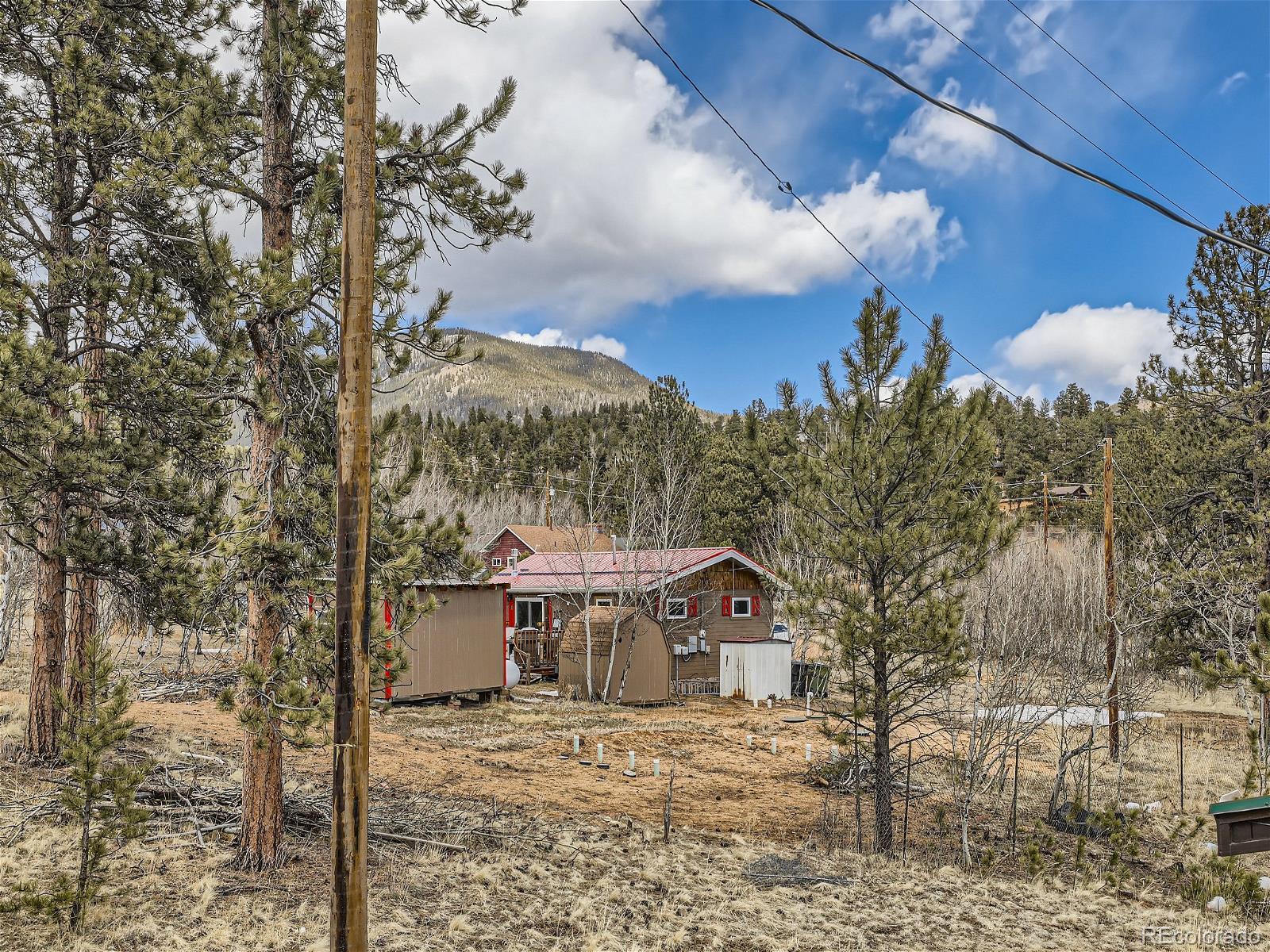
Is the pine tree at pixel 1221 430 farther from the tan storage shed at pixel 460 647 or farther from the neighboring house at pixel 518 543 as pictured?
the neighboring house at pixel 518 543

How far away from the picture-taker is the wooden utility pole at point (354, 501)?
4145 mm

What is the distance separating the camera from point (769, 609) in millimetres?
27578

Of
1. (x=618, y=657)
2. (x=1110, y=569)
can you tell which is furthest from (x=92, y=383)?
(x=1110, y=569)

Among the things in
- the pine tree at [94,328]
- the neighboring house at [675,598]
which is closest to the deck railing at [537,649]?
the neighboring house at [675,598]

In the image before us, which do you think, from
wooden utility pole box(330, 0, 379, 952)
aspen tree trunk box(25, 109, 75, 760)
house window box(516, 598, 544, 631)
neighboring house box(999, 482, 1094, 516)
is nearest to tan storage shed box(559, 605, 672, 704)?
house window box(516, 598, 544, 631)

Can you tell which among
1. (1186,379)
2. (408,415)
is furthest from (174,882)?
(1186,379)

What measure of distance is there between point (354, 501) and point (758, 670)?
21163 mm

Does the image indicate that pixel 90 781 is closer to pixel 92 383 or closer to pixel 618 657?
pixel 92 383

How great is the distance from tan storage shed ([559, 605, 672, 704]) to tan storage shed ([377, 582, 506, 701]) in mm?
1904

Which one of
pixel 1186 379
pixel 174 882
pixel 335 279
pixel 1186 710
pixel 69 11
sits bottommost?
pixel 1186 710

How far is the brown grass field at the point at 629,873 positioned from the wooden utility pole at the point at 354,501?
2.47 metres

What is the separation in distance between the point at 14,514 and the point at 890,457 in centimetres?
952

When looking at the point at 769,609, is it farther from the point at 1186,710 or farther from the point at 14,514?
the point at 14,514

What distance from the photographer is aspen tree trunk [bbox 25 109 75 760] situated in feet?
31.6
